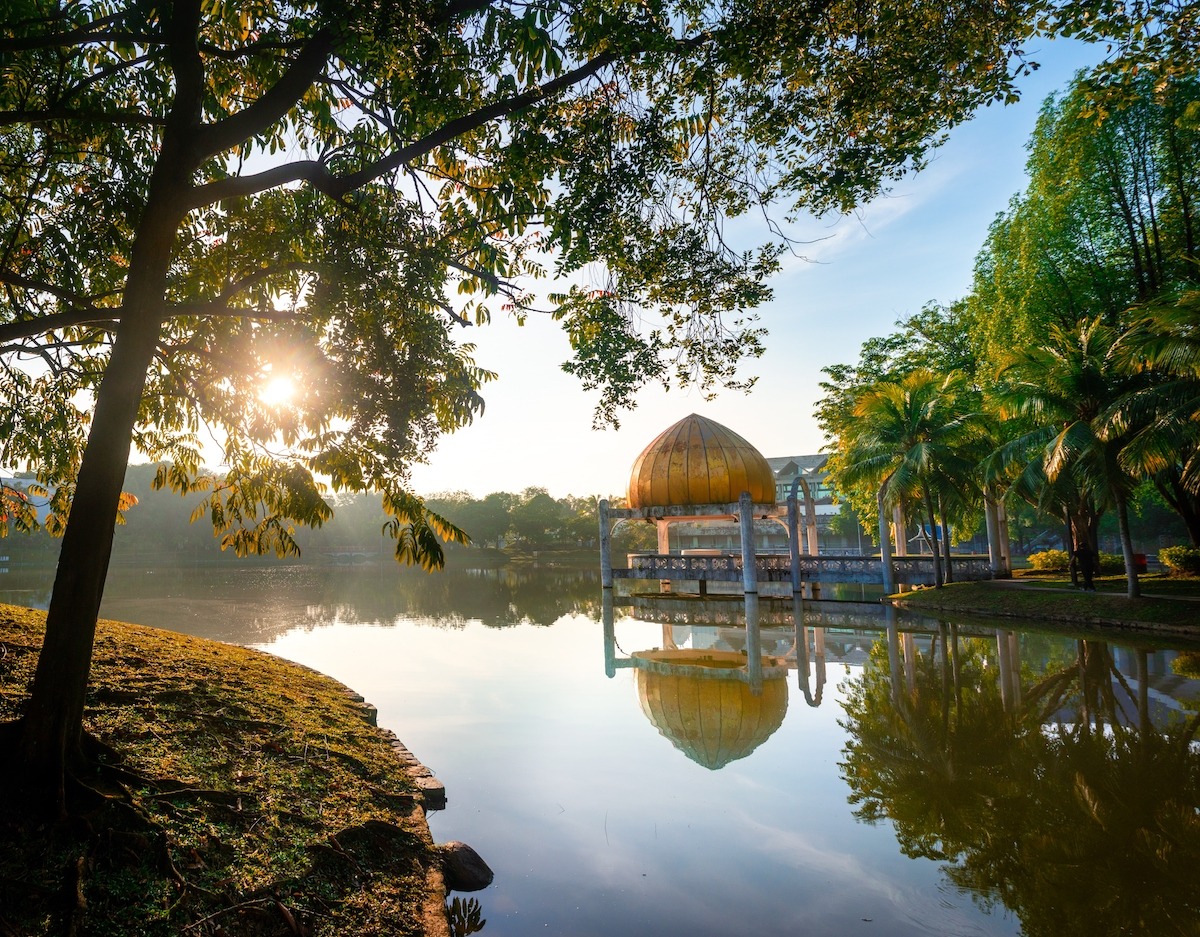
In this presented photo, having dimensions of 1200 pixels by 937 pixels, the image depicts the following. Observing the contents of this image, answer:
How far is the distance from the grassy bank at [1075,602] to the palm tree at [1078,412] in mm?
802

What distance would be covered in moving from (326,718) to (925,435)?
2331cm

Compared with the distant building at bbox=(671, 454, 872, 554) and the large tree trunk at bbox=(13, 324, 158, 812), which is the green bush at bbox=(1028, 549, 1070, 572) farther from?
the large tree trunk at bbox=(13, 324, 158, 812)

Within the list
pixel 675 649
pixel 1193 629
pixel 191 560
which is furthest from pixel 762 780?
pixel 191 560

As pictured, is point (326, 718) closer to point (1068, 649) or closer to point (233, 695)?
point (233, 695)

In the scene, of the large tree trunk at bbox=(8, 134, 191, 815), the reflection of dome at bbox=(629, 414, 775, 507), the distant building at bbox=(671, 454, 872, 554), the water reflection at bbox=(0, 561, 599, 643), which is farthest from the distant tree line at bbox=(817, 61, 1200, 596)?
the distant building at bbox=(671, 454, 872, 554)

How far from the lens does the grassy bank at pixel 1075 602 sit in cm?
1555

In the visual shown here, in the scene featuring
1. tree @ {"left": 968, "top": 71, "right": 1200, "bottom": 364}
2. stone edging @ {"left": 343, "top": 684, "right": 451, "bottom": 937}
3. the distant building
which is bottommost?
stone edging @ {"left": 343, "top": 684, "right": 451, "bottom": 937}

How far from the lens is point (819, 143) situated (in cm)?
632

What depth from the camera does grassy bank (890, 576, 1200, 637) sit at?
612 inches

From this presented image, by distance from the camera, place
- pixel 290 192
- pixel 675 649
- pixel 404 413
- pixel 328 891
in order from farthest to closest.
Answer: pixel 675 649 → pixel 290 192 → pixel 404 413 → pixel 328 891

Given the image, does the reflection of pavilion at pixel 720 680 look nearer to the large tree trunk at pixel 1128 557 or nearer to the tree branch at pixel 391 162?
the tree branch at pixel 391 162

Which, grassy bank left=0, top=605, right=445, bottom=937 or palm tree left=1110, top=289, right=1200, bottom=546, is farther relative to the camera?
→ palm tree left=1110, top=289, right=1200, bottom=546

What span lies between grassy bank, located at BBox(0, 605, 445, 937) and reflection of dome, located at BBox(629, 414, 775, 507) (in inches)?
794

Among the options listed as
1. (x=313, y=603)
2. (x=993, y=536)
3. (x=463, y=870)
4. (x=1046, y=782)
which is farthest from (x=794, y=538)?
(x=463, y=870)
